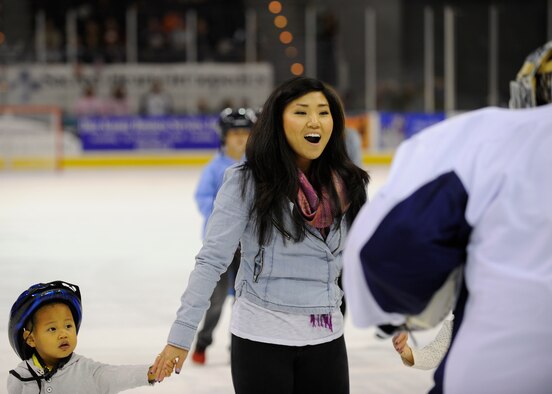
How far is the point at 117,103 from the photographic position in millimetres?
17000

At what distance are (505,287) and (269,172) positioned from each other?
0.92 meters

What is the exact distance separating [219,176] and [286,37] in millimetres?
14952

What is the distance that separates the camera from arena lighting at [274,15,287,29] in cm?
1937

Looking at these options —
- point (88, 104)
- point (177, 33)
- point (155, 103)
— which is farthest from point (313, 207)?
point (177, 33)

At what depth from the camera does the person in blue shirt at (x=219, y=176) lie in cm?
419

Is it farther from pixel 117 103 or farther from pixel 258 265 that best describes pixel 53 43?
pixel 258 265

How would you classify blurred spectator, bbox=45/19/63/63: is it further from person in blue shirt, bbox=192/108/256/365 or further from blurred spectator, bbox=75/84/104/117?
person in blue shirt, bbox=192/108/256/365

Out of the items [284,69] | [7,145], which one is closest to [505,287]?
[7,145]

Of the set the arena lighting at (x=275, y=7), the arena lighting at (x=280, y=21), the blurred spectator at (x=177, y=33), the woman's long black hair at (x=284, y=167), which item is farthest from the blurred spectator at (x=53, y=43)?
the woman's long black hair at (x=284, y=167)

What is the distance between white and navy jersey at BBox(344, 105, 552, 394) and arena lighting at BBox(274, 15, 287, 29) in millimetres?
18233

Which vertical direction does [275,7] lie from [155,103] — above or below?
above

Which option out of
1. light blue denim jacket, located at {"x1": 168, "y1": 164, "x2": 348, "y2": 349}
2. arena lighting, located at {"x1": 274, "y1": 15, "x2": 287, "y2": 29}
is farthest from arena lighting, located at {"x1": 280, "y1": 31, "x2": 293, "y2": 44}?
light blue denim jacket, located at {"x1": 168, "y1": 164, "x2": 348, "y2": 349}

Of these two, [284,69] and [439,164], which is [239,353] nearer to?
[439,164]

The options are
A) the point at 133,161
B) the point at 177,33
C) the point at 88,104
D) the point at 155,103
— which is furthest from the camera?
the point at 177,33
